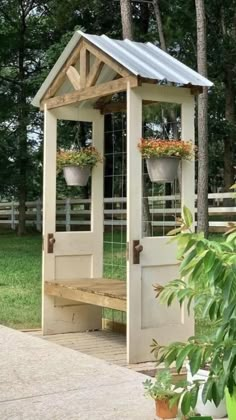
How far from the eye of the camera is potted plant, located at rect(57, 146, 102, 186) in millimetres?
7133

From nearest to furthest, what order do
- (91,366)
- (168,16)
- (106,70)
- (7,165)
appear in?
(91,366), (106,70), (168,16), (7,165)

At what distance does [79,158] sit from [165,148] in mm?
1495

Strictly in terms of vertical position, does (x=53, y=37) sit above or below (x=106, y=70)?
above

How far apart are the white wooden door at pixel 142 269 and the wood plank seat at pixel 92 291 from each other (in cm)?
18

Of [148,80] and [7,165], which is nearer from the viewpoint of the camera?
[148,80]

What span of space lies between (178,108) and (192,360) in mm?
3853

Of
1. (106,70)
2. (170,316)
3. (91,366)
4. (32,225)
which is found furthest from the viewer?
(32,225)

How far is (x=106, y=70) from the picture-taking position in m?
6.75

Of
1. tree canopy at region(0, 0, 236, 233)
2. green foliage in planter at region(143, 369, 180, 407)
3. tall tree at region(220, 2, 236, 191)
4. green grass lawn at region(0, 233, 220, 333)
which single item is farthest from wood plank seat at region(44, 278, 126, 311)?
tall tree at region(220, 2, 236, 191)

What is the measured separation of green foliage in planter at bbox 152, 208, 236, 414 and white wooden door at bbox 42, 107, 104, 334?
4.06 meters

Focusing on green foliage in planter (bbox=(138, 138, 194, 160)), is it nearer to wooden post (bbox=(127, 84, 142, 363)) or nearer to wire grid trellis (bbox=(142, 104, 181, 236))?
wooden post (bbox=(127, 84, 142, 363))

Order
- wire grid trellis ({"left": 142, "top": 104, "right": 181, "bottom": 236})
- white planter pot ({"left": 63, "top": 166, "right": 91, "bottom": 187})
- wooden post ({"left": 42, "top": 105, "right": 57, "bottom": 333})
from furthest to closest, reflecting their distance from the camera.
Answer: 1. white planter pot ({"left": 63, "top": 166, "right": 91, "bottom": 187})
2. wooden post ({"left": 42, "top": 105, "right": 57, "bottom": 333})
3. wire grid trellis ({"left": 142, "top": 104, "right": 181, "bottom": 236})

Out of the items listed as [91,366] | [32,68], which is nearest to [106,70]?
[91,366]

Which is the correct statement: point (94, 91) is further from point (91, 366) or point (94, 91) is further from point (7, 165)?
point (7, 165)
